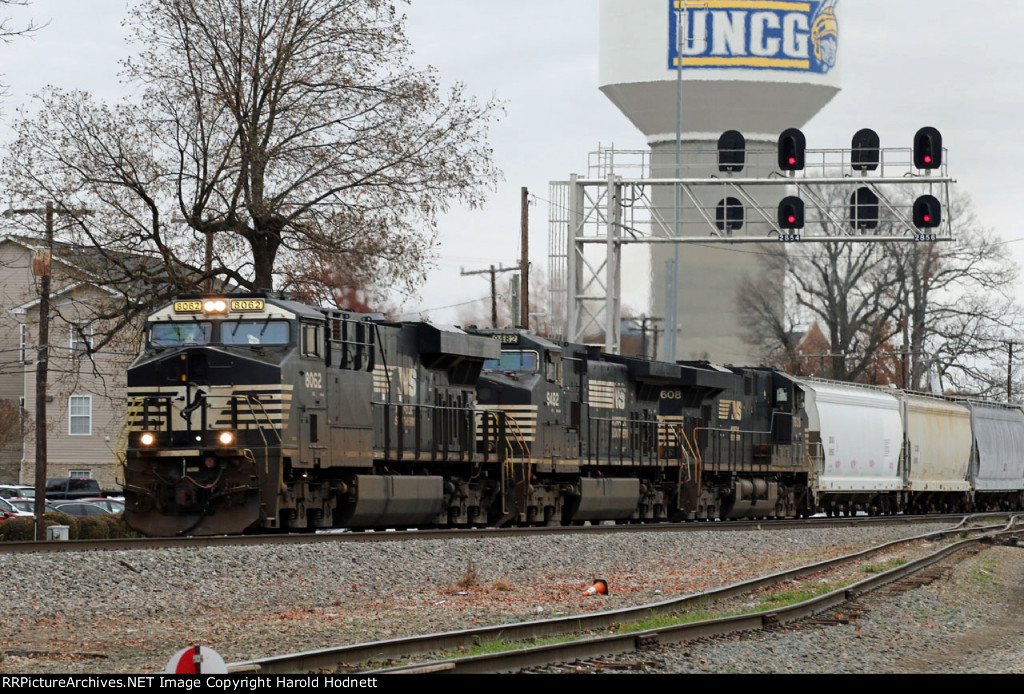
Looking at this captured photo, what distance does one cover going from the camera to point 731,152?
35625 mm

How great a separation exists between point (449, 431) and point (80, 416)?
40294 millimetres

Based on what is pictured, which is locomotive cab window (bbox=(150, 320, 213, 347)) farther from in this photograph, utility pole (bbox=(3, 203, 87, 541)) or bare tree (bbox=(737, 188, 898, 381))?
bare tree (bbox=(737, 188, 898, 381))

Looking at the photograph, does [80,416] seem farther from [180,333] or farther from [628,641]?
[628,641]

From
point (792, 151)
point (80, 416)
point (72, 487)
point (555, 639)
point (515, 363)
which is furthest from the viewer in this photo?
point (80, 416)

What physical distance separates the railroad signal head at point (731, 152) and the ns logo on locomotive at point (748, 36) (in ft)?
88.7

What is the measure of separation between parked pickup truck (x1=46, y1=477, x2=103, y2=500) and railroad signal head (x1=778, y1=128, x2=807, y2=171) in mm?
32734

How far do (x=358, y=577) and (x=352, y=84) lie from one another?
15.2m

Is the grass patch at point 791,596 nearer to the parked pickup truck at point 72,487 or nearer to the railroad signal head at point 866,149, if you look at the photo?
the railroad signal head at point 866,149

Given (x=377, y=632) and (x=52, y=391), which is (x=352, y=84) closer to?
(x=377, y=632)

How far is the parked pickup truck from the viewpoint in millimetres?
55156

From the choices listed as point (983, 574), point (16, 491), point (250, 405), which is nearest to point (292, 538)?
point (250, 405)

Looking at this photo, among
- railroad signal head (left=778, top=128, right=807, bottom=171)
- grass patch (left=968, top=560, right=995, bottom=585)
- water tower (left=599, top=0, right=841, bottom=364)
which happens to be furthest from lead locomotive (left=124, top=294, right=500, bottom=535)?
water tower (left=599, top=0, right=841, bottom=364)
